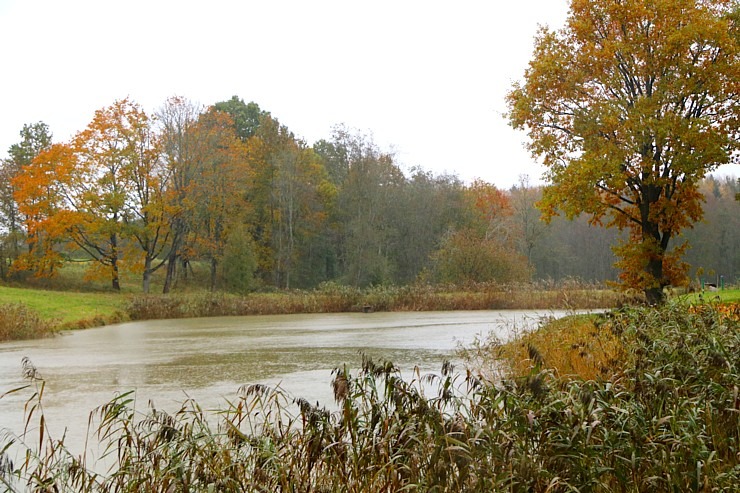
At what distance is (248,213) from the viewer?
3981cm

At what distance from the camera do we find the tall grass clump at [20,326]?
686 inches

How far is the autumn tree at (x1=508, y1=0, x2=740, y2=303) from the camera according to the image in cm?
1516

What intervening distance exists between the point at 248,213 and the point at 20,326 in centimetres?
2243

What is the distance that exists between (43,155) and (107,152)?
2.74m

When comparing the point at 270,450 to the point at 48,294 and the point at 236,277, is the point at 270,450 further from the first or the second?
the point at 236,277

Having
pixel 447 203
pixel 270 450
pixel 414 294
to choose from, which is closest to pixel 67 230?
pixel 414 294

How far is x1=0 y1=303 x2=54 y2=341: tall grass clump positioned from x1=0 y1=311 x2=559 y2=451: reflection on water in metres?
0.65

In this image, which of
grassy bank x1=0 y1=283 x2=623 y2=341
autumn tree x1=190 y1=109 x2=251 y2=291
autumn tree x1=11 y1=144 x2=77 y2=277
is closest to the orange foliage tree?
autumn tree x1=11 y1=144 x2=77 y2=277

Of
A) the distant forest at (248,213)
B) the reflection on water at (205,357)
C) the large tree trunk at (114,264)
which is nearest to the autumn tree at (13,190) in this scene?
the distant forest at (248,213)

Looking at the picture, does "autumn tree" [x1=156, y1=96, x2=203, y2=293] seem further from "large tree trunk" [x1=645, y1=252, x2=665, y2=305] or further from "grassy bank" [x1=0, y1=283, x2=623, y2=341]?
"large tree trunk" [x1=645, y1=252, x2=665, y2=305]

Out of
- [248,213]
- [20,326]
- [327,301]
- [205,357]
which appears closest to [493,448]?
[205,357]

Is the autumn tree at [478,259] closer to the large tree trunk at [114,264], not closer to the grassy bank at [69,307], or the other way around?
the large tree trunk at [114,264]

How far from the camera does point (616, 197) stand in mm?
17297

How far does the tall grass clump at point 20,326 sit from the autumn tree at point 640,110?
12.5m
